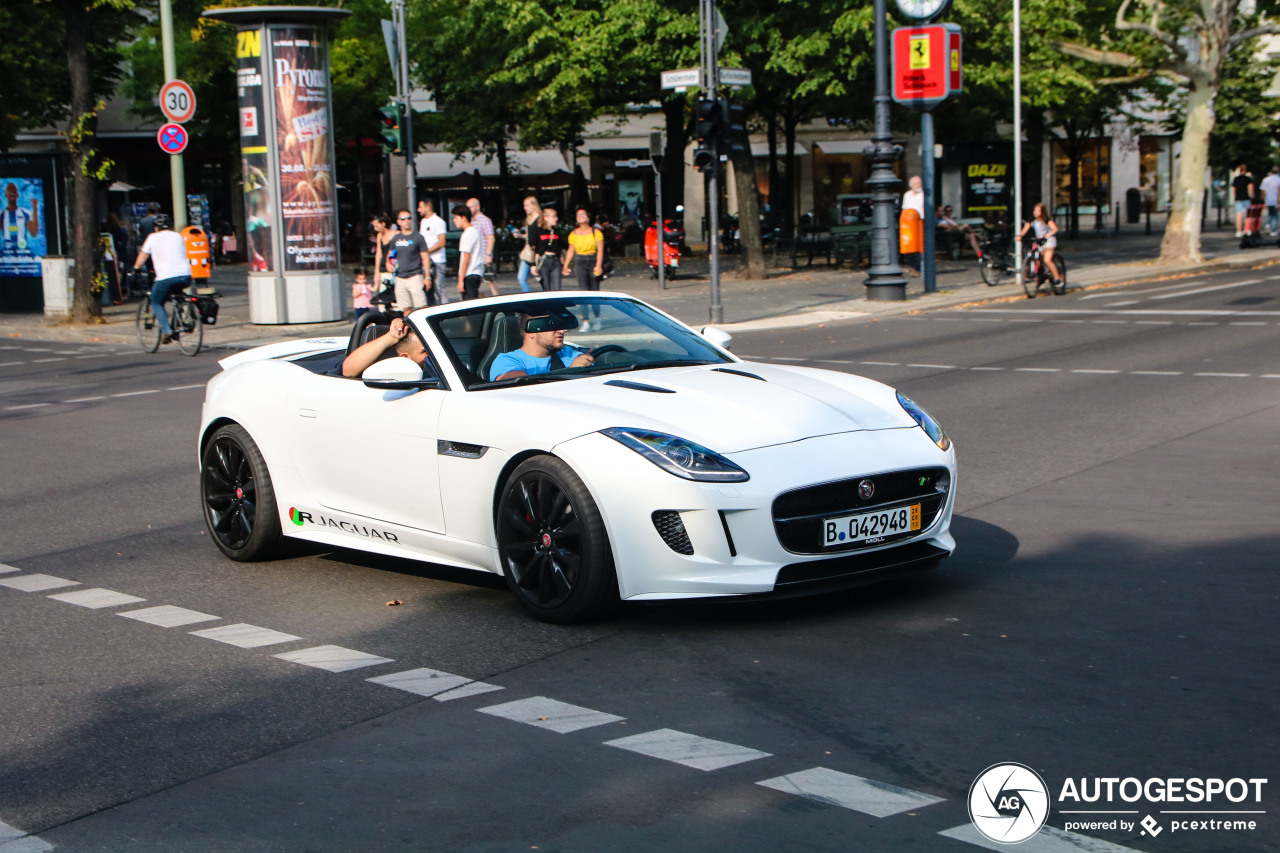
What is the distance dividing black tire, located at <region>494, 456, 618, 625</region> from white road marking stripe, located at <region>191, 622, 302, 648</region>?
95 cm

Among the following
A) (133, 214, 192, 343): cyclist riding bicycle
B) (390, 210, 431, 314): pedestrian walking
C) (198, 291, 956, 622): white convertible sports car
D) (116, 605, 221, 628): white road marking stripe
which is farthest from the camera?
(133, 214, 192, 343): cyclist riding bicycle

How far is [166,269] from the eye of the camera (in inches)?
800

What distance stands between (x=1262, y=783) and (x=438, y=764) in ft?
→ 7.49

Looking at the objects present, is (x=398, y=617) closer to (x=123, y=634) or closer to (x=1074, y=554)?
(x=123, y=634)

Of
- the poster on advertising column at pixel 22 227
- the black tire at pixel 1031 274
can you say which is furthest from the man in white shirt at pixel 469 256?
the poster on advertising column at pixel 22 227

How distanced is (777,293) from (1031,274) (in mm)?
4761

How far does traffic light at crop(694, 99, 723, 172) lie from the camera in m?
21.3

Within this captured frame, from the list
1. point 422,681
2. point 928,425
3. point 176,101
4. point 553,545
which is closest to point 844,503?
point 928,425

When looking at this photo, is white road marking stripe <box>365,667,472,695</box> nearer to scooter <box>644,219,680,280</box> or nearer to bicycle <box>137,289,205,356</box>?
bicycle <box>137,289,205,356</box>

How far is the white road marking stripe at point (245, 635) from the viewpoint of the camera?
6.02 m

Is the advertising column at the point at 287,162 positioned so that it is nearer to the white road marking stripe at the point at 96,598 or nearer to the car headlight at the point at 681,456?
the white road marking stripe at the point at 96,598

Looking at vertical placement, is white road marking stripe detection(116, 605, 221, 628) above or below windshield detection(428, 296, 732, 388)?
below

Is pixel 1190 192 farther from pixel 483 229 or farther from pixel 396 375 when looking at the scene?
pixel 396 375

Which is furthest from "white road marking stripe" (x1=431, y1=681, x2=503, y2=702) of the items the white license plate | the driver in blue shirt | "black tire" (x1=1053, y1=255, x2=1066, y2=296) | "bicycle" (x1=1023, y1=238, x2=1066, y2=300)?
"black tire" (x1=1053, y1=255, x2=1066, y2=296)
